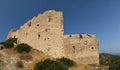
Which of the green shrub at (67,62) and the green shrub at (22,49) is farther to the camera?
the green shrub at (67,62)

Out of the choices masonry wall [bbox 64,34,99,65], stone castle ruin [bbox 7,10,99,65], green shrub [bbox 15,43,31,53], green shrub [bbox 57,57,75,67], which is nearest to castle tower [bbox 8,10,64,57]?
stone castle ruin [bbox 7,10,99,65]

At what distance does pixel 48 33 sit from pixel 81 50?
5.96 meters

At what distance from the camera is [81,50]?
136ft

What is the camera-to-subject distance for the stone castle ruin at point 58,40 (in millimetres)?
39969

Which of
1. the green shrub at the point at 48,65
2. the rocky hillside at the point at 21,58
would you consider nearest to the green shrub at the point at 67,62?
the rocky hillside at the point at 21,58

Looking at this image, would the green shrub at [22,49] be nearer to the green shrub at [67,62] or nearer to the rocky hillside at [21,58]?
the rocky hillside at [21,58]

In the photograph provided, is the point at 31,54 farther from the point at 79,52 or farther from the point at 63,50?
the point at 79,52

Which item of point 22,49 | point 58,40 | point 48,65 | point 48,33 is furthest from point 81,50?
point 22,49

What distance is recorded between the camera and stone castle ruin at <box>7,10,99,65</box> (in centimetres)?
3997

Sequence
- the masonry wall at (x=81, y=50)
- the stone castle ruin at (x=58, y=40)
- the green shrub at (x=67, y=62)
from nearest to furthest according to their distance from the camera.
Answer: the green shrub at (x=67, y=62)
the stone castle ruin at (x=58, y=40)
the masonry wall at (x=81, y=50)

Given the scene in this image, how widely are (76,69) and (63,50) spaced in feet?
15.8

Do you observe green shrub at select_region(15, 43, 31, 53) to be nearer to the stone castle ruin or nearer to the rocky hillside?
the rocky hillside

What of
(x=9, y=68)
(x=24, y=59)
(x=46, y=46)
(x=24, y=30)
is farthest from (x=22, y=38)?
(x=9, y=68)

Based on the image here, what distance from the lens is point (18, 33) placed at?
47875mm
